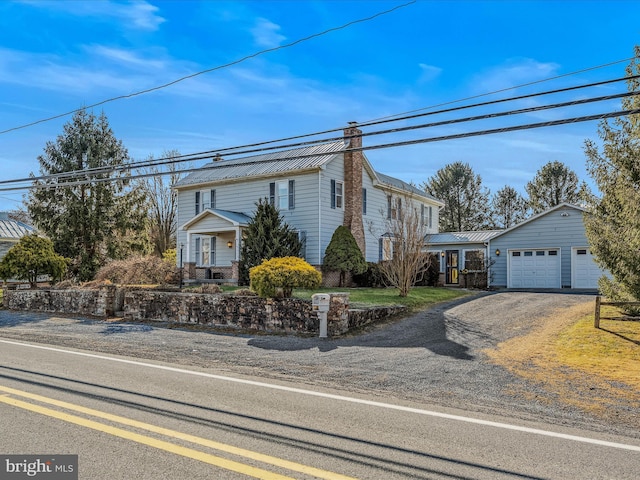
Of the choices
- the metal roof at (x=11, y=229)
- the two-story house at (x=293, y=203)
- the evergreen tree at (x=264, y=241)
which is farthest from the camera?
the metal roof at (x=11, y=229)

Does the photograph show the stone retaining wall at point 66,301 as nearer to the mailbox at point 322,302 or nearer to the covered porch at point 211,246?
the covered porch at point 211,246

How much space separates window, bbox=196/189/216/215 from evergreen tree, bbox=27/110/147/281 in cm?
403

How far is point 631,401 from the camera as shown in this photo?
22.8ft

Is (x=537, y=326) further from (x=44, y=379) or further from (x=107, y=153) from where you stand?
(x=107, y=153)

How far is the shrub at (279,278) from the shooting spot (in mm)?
13930

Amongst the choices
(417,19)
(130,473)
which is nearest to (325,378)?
(130,473)

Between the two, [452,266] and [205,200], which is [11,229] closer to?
[205,200]

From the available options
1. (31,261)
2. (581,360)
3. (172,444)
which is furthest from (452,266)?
(172,444)

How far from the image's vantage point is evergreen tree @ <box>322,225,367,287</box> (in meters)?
25.5

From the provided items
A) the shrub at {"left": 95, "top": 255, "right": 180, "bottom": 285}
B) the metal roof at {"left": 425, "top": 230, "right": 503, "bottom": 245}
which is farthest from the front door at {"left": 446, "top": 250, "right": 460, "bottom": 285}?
the shrub at {"left": 95, "top": 255, "right": 180, "bottom": 285}

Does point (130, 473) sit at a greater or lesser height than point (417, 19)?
lesser

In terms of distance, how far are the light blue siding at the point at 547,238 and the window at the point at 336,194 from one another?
348 inches

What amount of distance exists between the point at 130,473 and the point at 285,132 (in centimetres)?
1105

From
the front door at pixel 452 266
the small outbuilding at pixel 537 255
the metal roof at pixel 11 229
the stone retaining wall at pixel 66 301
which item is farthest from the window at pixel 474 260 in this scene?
the metal roof at pixel 11 229
